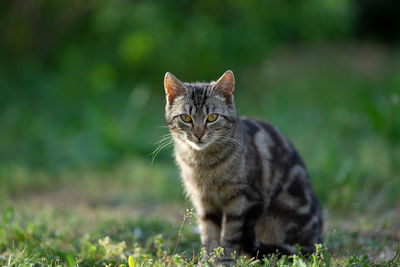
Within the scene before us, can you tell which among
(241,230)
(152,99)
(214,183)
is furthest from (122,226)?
(152,99)

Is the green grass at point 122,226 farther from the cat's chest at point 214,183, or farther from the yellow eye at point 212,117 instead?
the yellow eye at point 212,117

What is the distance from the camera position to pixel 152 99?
9.57 meters

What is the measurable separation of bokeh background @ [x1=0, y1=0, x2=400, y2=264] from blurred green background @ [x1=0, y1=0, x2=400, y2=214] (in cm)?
2

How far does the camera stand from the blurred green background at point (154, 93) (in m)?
5.72

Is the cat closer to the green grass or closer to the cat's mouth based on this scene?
the cat's mouth

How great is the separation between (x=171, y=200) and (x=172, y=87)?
88.5 inches

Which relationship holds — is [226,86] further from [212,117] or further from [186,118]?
[186,118]

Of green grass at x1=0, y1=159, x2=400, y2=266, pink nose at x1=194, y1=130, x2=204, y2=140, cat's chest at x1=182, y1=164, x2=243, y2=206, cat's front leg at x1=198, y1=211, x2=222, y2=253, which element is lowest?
green grass at x1=0, y1=159, x2=400, y2=266

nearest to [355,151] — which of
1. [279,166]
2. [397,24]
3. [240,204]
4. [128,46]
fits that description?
[279,166]

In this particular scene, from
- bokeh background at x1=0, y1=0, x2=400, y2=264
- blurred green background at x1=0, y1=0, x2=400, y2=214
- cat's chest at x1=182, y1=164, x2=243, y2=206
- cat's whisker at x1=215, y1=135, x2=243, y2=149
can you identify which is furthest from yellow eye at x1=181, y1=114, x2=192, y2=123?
blurred green background at x1=0, y1=0, x2=400, y2=214

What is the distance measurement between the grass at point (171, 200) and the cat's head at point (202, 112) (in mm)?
541

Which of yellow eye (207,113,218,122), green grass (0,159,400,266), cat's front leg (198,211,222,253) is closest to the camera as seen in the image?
green grass (0,159,400,266)

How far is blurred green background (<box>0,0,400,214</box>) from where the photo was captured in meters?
5.72

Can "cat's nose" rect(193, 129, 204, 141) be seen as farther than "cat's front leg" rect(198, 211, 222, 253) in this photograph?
No
